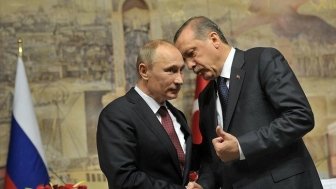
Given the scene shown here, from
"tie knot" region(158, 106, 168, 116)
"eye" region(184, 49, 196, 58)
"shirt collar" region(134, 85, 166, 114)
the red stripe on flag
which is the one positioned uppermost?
"eye" region(184, 49, 196, 58)

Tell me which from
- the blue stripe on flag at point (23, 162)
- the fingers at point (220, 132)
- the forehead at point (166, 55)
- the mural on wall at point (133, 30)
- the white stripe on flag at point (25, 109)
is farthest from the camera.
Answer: the mural on wall at point (133, 30)

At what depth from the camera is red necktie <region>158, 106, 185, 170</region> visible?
280 centimetres

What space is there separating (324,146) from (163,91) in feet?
9.96

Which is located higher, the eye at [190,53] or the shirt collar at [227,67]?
the eye at [190,53]

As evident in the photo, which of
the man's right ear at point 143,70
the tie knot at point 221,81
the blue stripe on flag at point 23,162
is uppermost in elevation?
the man's right ear at point 143,70

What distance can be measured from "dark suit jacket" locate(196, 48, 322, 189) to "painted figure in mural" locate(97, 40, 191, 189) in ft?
1.04

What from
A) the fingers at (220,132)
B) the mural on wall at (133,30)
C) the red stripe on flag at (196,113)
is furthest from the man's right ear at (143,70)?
the mural on wall at (133,30)

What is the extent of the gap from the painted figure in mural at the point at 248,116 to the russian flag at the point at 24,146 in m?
2.05

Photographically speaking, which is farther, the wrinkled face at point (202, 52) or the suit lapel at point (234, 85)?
the wrinkled face at point (202, 52)

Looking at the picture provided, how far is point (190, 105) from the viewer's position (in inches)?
203

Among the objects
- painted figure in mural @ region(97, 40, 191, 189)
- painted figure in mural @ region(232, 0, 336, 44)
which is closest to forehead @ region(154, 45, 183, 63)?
painted figure in mural @ region(97, 40, 191, 189)

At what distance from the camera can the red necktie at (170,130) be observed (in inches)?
110

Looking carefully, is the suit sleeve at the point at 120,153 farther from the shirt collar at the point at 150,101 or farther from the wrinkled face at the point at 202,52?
the wrinkled face at the point at 202,52

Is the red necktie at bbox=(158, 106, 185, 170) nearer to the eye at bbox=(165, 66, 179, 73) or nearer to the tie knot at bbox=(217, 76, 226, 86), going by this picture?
the eye at bbox=(165, 66, 179, 73)
